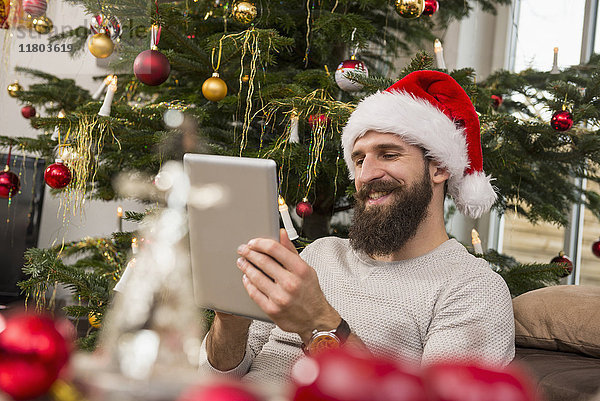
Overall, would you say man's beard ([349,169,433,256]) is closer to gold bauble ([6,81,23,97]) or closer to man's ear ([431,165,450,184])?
man's ear ([431,165,450,184])

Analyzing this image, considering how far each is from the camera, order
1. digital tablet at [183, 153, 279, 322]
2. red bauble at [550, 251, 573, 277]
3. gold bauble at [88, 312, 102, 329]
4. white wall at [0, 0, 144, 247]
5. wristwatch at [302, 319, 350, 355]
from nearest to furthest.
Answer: digital tablet at [183, 153, 279, 322]
wristwatch at [302, 319, 350, 355]
gold bauble at [88, 312, 102, 329]
red bauble at [550, 251, 573, 277]
white wall at [0, 0, 144, 247]

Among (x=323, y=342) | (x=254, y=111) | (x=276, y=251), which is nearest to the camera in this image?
(x=276, y=251)

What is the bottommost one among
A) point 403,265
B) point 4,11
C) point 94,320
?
point 94,320

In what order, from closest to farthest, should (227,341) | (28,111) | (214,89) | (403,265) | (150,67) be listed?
1. (227,341)
2. (403,265)
3. (150,67)
4. (214,89)
5. (28,111)

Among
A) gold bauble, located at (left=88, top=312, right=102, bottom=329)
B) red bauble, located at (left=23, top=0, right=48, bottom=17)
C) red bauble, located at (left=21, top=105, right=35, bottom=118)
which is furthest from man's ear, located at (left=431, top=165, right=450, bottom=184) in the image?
red bauble, located at (left=21, top=105, right=35, bottom=118)

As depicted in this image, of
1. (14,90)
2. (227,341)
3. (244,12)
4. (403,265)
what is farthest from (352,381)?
(14,90)

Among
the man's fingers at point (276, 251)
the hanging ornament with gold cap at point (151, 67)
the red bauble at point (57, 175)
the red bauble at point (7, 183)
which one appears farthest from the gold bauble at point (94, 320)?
the man's fingers at point (276, 251)

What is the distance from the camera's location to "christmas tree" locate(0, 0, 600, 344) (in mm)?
1669

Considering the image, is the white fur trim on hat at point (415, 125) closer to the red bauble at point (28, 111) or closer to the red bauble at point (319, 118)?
the red bauble at point (319, 118)

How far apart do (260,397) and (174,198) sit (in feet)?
4.87

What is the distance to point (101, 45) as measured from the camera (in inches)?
67.2

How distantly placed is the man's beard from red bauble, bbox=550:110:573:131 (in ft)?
2.12

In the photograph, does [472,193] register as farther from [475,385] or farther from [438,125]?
[475,385]

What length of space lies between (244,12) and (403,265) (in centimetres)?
85
